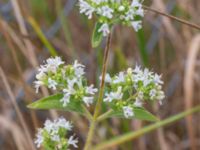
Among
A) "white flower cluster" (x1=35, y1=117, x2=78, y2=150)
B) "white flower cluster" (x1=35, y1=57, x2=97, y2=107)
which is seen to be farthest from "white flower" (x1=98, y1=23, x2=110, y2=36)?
"white flower cluster" (x1=35, y1=117, x2=78, y2=150)

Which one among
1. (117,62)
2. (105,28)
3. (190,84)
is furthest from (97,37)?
(117,62)

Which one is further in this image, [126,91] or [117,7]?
[126,91]

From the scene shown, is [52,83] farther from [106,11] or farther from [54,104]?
[106,11]

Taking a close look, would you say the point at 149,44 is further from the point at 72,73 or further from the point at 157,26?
the point at 72,73

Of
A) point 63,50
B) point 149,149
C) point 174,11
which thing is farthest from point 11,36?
point 174,11

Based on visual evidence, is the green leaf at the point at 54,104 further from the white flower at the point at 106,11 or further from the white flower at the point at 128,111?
the white flower at the point at 106,11

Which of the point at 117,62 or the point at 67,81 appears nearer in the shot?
the point at 67,81

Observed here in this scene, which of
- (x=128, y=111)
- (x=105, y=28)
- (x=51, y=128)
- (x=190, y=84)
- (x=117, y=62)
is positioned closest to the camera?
(x=105, y=28)
